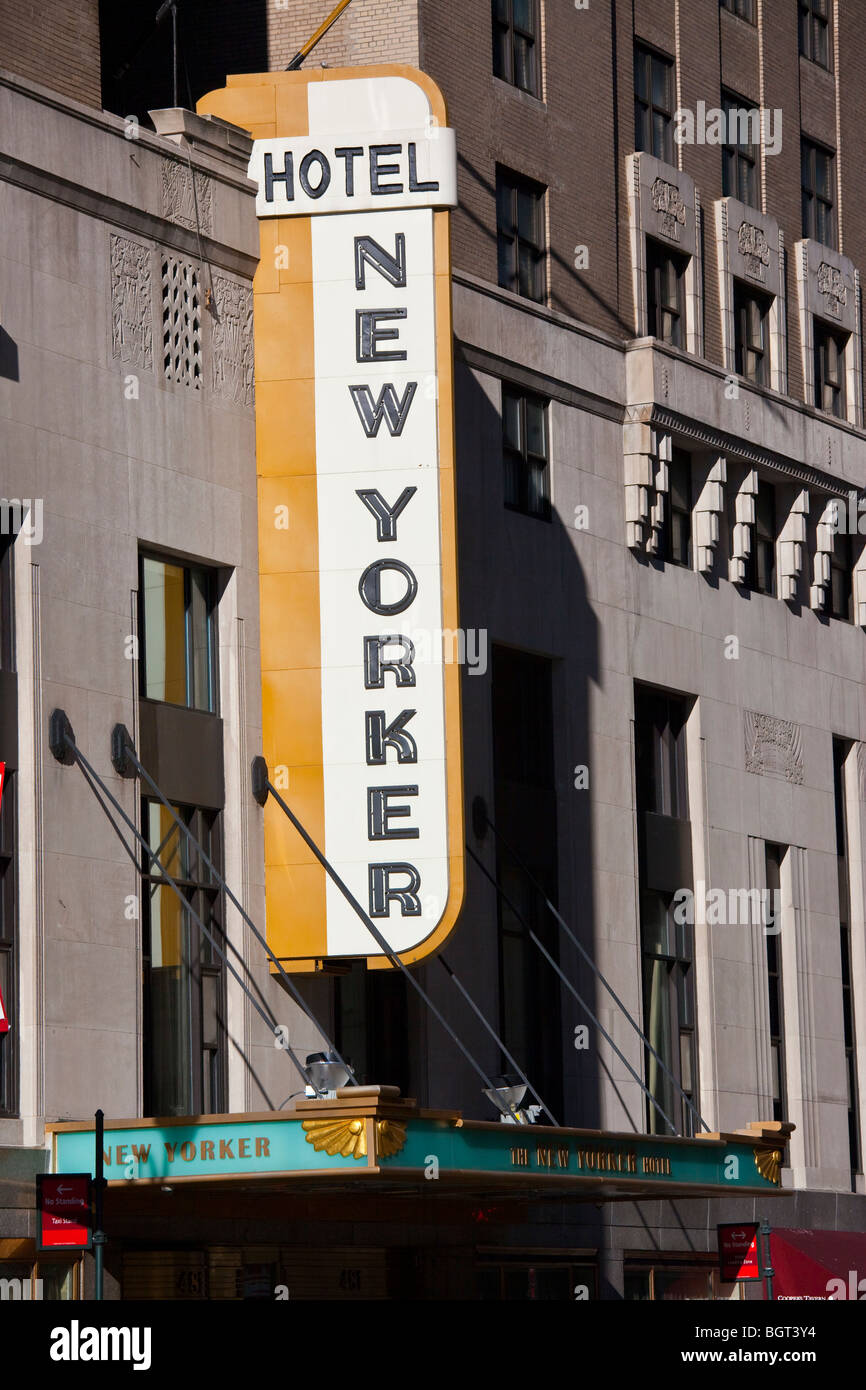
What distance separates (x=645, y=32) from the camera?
36.7m

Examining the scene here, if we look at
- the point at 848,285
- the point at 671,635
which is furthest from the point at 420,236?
the point at 848,285

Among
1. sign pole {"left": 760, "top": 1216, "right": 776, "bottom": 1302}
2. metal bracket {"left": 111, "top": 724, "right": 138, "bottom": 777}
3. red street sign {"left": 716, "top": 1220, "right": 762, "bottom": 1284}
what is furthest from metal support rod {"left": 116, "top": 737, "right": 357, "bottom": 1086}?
red street sign {"left": 716, "top": 1220, "right": 762, "bottom": 1284}

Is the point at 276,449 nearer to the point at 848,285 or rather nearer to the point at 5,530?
the point at 5,530

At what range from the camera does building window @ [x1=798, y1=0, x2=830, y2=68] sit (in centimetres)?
4178

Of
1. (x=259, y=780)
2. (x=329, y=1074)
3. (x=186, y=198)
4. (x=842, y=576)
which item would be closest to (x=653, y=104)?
(x=842, y=576)

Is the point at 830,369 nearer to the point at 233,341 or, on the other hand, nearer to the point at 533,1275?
the point at 233,341

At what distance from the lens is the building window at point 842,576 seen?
4038 centimetres

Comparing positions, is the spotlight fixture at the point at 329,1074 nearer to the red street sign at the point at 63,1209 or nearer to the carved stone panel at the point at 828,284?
the red street sign at the point at 63,1209

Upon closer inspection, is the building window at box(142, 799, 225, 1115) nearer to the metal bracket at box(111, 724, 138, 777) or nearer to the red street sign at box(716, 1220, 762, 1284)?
the metal bracket at box(111, 724, 138, 777)

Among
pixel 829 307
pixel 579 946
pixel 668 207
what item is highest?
pixel 668 207

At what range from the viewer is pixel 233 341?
1047 inches

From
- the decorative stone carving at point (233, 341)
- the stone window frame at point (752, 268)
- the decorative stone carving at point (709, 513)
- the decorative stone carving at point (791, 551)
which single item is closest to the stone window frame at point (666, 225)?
the stone window frame at point (752, 268)

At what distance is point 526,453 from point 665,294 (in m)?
5.96
